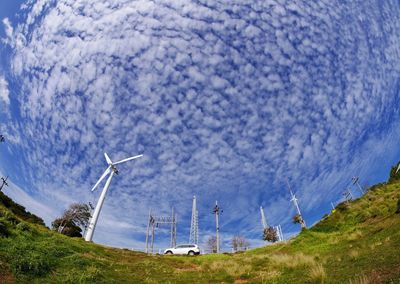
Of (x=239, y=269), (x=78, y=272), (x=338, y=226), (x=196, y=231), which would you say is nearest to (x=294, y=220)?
(x=196, y=231)

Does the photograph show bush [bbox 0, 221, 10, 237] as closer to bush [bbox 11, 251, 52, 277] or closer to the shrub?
bush [bbox 11, 251, 52, 277]

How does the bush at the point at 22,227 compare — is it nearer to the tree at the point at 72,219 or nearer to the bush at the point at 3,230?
the bush at the point at 3,230

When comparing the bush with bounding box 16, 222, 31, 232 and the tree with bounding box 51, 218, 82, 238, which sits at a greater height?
the tree with bounding box 51, 218, 82, 238

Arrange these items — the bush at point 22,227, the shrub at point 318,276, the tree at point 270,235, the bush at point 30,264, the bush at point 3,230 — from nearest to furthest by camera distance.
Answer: the shrub at point 318,276 < the bush at point 30,264 < the bush at point 3,230 < the bush at point 22,227 < the tree at point 270,235

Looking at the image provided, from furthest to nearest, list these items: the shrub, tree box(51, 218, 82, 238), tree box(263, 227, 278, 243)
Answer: tree box(263, 227, 278, 243) → tree box(51, 218, 82, 238) → the shrub

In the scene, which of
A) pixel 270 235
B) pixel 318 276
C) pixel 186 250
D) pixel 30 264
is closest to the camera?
pixel 318 276

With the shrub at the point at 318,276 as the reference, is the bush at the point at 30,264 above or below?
above

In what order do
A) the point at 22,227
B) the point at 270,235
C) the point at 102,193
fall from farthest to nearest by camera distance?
the point at 270,235
the point at 102,193
the point at 22,227

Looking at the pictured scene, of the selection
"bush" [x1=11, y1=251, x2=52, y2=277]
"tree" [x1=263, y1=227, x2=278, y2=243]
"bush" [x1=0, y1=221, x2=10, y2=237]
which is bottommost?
"bush" [x1=11, y1=251, x2=52, y2=277]

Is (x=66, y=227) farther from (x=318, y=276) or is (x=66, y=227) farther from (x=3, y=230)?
(x=318, y=276)

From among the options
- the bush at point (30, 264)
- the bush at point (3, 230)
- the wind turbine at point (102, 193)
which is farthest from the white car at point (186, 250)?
the bush at point (30, 264)

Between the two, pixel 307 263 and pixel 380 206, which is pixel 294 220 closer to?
pixel 380 206

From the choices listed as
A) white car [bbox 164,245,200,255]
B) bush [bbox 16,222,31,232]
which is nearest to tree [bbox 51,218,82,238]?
white car [bbox 164,245,200,255]

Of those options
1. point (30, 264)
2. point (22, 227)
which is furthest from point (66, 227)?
point (30, 264)
